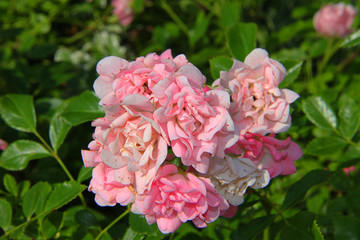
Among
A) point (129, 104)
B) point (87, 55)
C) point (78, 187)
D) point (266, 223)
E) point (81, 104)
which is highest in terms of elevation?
point (129, 104)

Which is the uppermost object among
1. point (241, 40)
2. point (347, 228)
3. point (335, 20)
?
point (241, 40)

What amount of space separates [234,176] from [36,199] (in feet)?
1.71

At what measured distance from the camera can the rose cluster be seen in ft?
2.06

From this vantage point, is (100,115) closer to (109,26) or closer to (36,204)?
(36,204)

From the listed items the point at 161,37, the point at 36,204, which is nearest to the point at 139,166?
the point at 36,204

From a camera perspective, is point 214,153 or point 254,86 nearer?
point 214,153

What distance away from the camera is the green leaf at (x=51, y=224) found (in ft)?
2.97

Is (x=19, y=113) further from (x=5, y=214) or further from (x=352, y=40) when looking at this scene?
(x=352, y=40)

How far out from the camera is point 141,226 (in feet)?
2.59

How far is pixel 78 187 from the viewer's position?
83cm

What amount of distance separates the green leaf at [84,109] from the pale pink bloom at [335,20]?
4.76 ft

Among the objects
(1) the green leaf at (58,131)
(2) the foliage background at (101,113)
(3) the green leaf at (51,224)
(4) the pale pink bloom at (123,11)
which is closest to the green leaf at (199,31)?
(2) the foliage background at (101,113)

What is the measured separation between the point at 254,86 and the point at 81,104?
421mm

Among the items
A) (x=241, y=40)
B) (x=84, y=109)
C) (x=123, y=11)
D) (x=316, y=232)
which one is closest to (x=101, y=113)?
(x=84, y=109)
